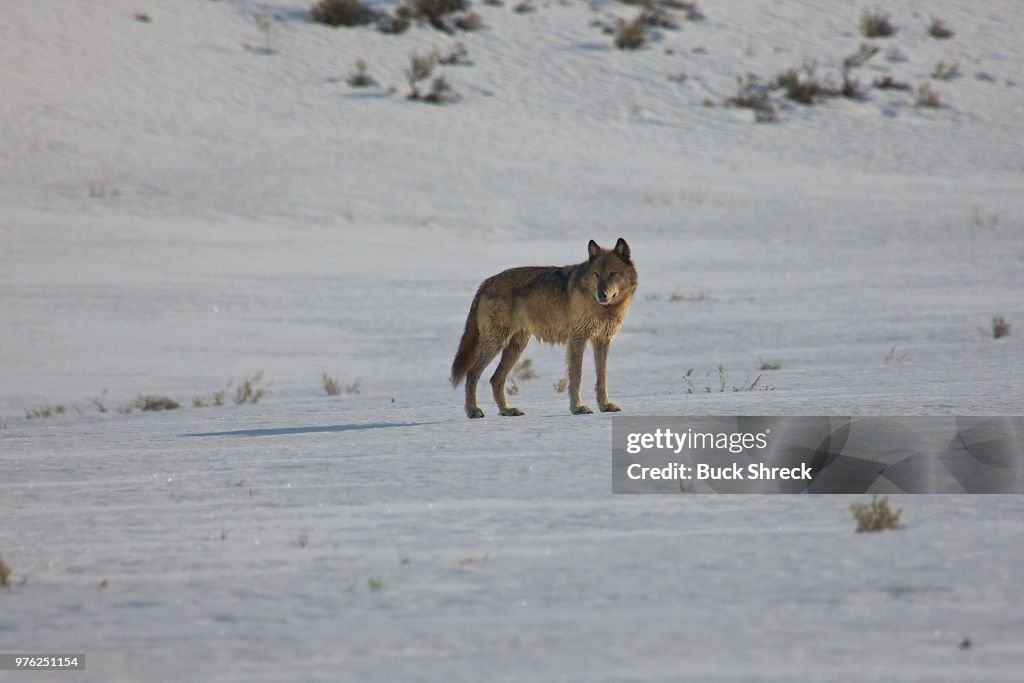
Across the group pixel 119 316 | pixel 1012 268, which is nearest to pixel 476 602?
pixel 119 316

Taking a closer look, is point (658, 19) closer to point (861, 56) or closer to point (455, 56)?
point (861, 56)

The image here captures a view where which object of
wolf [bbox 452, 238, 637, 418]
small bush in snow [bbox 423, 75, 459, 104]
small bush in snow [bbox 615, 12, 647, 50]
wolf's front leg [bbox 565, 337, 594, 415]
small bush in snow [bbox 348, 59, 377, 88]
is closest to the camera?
wolf [bbox 452, 238, 637, 418]

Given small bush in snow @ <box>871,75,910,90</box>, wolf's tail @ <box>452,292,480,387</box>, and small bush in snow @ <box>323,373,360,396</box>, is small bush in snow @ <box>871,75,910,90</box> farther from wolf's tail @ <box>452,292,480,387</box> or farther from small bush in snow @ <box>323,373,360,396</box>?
wolf's tail @ <box>452,292,480,387</box>

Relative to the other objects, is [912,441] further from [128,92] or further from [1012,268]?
[128,92]

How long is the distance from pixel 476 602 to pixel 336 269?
38.5ft

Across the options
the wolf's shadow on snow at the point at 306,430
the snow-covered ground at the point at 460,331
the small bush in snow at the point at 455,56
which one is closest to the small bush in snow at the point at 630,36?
the snow-covered ground at the point at 460,331

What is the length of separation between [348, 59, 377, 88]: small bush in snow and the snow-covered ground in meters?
0.27

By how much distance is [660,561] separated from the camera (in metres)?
3.64

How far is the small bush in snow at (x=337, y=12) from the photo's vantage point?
27.0m

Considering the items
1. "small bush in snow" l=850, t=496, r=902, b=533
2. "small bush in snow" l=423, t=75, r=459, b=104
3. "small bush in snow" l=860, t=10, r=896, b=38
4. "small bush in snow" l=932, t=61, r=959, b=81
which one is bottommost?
"small bush in snow" l=423, t=75, r=459, b=104

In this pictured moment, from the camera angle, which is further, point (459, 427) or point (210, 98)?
point (210, 98)

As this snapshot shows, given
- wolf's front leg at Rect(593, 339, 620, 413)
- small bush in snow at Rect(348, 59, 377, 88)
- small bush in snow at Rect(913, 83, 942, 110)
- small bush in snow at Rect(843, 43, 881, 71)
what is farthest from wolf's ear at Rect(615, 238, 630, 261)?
small bush in snow at Rect(843, 43, 881, 71)

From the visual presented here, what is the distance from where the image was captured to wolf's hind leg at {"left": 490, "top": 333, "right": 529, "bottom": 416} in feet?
23.9

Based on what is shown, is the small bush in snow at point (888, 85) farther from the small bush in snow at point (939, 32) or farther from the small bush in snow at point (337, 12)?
the small bush in snow at point (337, 12)
